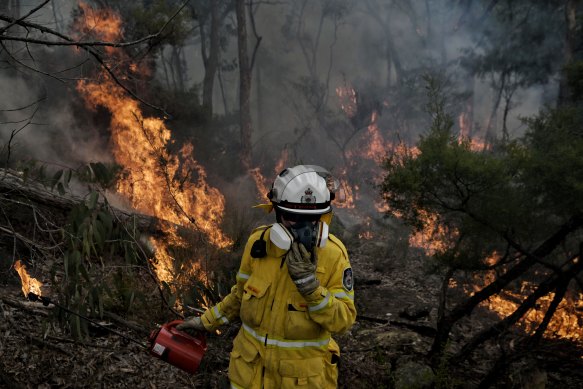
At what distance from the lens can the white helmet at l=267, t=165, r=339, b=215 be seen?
7.97 feet

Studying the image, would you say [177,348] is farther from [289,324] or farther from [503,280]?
[503,280]

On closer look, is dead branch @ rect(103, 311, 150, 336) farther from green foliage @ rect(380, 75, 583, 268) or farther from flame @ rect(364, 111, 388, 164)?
flame @ rect(364, 111, 388, 164)

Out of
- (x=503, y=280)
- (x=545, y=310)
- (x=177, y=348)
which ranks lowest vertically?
(x=177, y=348)

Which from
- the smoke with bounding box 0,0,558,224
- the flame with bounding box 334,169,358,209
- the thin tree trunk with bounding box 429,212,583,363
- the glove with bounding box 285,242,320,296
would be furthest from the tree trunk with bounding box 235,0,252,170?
the glove with bounding box 285,242,320,296

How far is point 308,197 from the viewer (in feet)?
7.97

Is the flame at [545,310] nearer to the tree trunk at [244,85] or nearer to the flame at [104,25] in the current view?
the tree trunk at [244,85]

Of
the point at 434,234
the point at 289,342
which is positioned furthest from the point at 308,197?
the point at 434,234

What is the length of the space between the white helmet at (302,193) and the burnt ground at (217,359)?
1.30 metres

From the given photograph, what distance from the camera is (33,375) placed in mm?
3502

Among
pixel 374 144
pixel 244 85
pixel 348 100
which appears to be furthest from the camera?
pixel 348 100

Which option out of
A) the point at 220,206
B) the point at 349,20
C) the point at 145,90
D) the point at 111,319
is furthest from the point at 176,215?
the point at 349,20

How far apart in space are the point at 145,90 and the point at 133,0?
6981mm

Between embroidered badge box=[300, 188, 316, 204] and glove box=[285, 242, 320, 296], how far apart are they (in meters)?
0.27

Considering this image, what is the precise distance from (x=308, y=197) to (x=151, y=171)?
8.38 meters
